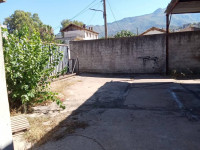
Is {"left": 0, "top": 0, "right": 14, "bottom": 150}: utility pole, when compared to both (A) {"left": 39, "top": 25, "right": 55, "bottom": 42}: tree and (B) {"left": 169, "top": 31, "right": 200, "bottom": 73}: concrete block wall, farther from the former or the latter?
(B) {"left": 169, "top": 31, "right": 200, "bottom": 73}: concrete block wall

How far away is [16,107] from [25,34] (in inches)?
76.8

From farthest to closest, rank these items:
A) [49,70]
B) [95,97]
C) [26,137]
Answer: [95,97]
[49,70]
[26,137]

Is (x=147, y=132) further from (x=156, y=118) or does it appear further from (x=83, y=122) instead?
(x=83, y=122)

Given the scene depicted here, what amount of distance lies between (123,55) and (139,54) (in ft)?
3.30

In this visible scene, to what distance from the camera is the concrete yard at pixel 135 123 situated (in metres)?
2.49

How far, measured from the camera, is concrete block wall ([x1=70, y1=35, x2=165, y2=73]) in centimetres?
931

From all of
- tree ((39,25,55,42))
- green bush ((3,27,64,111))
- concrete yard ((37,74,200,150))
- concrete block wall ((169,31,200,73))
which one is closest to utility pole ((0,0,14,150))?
concrete yard ((37,74,200,150))

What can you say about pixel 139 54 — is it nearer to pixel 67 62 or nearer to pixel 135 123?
pixel 67 62

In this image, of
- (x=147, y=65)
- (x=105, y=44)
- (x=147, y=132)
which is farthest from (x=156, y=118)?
(x=105, y=44)

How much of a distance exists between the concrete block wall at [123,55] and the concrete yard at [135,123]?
4.45 m

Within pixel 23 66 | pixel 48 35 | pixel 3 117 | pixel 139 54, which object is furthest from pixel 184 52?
pixel 3 117

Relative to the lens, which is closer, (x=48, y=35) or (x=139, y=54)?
(x=48, y=35)

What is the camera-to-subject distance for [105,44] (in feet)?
34.4

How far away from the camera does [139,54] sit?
9.69 m
